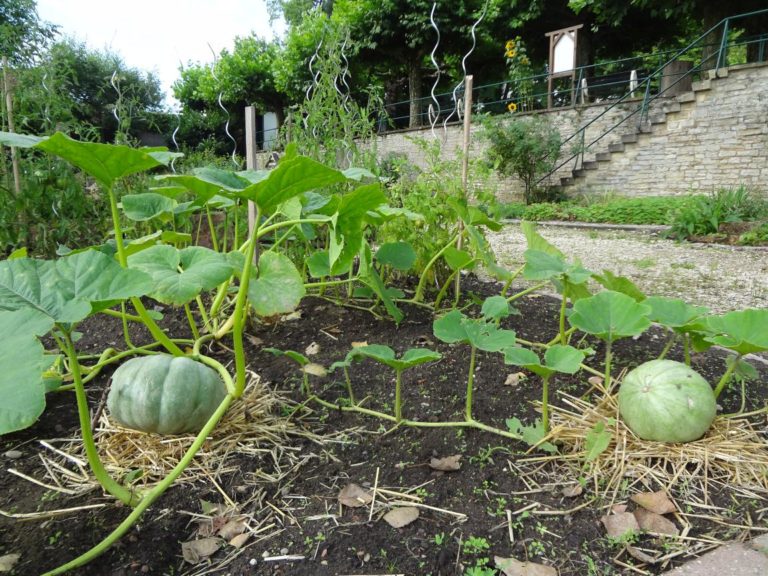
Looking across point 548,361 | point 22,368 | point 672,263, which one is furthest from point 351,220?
point 672,263

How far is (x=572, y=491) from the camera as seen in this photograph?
1021 millimetres

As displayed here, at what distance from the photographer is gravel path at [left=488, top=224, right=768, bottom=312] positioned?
3.04 m

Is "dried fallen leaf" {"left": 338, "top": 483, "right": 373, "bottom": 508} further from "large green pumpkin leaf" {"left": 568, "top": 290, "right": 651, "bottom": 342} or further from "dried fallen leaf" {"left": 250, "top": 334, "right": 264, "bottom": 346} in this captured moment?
"dried fallen leaf" {"left": 250, "top": 334, "right": 264, "bottom": 346}

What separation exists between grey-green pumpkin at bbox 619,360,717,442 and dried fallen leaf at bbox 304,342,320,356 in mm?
988

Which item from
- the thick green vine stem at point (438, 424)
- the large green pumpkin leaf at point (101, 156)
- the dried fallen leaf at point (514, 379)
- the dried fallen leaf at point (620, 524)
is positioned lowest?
the dried fallen leaf at point (620, 524)

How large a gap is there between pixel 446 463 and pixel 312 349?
74 centimetres

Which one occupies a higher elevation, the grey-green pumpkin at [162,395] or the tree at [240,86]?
the tree at [240,86]

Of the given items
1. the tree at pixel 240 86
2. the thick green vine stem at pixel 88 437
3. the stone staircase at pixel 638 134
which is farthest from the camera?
the tree at pixel 240 86

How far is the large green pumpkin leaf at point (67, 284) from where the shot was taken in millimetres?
766

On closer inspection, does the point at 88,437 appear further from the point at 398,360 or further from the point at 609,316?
the point at 609,316

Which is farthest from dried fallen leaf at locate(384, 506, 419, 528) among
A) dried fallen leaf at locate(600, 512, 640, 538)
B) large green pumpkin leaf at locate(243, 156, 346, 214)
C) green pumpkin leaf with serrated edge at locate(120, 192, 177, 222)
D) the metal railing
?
the metal railing

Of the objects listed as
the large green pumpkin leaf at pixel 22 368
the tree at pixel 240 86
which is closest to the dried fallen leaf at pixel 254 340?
the large green pumpkin leaf at pixel 22 368

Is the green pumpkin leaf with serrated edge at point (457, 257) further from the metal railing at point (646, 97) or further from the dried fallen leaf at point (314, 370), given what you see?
the metal railing at point (646, 97)

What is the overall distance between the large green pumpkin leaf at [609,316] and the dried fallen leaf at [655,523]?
401 mm
